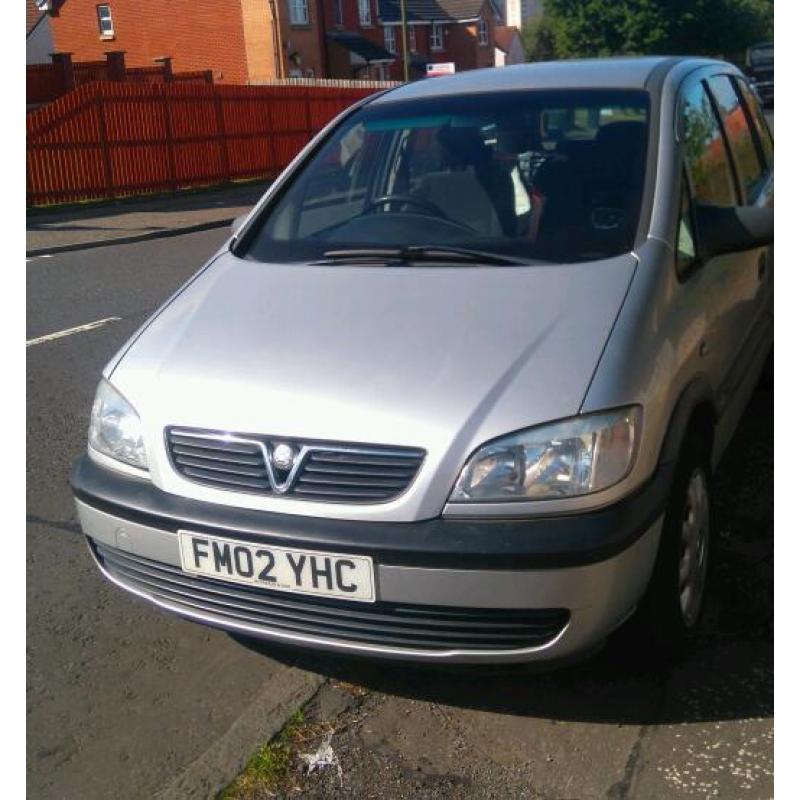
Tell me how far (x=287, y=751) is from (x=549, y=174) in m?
2.16

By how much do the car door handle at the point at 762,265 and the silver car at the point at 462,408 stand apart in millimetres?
515

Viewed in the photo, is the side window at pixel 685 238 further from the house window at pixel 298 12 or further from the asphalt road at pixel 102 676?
the house window at pixel 298 12

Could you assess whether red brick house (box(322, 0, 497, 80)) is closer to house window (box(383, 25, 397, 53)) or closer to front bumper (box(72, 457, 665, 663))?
house window (box(383, 25, 397, 53))

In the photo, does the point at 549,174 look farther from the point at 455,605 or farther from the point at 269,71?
the point at 269,71

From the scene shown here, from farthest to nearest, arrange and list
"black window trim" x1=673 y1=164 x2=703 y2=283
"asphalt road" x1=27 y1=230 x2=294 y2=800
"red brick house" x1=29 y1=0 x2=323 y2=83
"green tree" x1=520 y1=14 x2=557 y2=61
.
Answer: "green tree" x1=520 y1=14 x2=557 y2=61
"red brick house" x1=29 y1=0 x2=323 y2=83
"black window trim" x1=673 y1=164 x2=703 y2=283
"asphalt road" x1=27 y1=230 x2=294 y2=800

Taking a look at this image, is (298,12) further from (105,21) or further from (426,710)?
(426,710)

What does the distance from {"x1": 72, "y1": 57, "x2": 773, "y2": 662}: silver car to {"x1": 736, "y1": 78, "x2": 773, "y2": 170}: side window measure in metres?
1.41

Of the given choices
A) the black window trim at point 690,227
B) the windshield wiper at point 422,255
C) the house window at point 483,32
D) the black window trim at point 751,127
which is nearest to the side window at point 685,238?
the black window trim at point 690,227

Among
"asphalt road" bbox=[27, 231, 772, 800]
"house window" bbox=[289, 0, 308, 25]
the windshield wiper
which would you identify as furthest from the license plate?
"house window" bbox=[289, 0, 308, 25]

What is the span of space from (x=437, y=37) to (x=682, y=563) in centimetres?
6082

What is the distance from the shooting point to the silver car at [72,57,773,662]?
256cm

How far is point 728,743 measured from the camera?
9.21 feet

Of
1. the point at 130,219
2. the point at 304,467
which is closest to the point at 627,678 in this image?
the point at 304,467

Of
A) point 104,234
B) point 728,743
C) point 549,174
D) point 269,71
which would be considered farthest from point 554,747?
point 269,71
